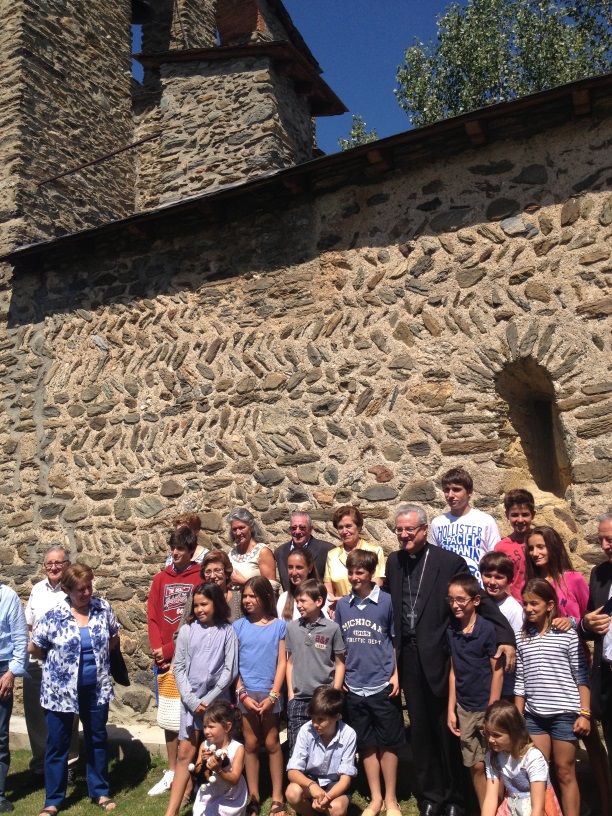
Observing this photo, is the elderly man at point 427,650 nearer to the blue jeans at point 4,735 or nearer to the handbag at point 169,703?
the handbag at point 169,703

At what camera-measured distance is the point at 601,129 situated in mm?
5348

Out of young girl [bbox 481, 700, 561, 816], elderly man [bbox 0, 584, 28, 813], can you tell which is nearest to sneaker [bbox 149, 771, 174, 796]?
elderly man [bbox 0, 584, 28, 813]

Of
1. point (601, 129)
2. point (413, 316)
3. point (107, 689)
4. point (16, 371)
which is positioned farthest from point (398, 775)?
point (16, 371)

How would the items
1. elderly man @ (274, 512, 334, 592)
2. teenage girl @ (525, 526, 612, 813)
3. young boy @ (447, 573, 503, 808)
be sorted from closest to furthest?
young boy @ (447, 573, 503, 808)
teenage girl @ (525, 526, 612, 813)
elderly man @ (274, 512, 334, 592)

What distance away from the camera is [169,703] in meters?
5.12

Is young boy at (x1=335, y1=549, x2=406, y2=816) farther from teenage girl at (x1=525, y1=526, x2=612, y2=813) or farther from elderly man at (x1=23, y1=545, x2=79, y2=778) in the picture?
elderly man at (x1=23, y1=545, x2=79, y2=778)

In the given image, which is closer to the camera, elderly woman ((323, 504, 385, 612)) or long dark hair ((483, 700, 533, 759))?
long dark hair ((483, 700, 533, 759))

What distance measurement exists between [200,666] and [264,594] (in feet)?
1.86

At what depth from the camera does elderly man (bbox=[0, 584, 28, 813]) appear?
5.20 meters

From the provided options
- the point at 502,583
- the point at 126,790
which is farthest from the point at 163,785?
the point at 502,583

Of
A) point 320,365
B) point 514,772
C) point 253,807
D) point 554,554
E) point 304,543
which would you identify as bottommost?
point 253,807

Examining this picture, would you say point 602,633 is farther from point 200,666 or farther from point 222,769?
point 200,666

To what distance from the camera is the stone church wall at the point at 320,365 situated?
212 inches

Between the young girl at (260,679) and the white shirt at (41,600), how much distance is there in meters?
1.75
